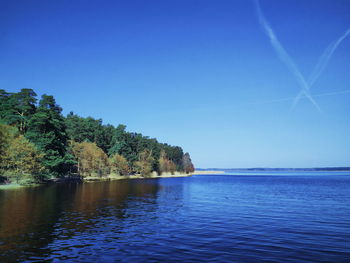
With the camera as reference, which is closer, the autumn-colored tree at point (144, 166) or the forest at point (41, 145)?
the forest at point (41, 145)

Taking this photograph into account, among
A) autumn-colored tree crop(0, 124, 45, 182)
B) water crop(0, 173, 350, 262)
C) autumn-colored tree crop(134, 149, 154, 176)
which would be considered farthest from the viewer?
autumn-colored tree crop(134, 149, 154, 176)

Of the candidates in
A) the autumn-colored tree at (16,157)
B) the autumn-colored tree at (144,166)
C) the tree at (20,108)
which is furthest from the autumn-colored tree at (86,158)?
the autumn-colored tree at (144,166)

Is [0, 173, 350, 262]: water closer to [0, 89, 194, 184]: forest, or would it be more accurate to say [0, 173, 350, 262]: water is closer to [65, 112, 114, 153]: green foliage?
[0, 89, 194, 184]: forest

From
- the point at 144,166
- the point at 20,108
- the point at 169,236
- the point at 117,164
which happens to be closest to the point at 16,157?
the point at 20,108

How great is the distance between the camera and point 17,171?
209ft

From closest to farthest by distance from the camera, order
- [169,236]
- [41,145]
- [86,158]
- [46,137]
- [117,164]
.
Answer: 1. [169,236]
2. [41,145]
3. [46,137]
4. [86,158]
5. [117,164]

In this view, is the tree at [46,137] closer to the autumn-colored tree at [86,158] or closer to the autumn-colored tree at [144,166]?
the autumn-colored tree at [86,158]

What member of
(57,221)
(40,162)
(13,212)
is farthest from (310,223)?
(40,162)

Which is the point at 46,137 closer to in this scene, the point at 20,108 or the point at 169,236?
the point at 20,108

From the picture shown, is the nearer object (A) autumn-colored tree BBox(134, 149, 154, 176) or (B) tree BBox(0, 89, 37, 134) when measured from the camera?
(B) tree BBox(0, 89, 37, 134)

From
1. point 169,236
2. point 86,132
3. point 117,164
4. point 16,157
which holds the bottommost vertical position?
point 169,236

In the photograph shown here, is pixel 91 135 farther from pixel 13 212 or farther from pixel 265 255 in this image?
pixel 265 255

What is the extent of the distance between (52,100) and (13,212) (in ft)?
265

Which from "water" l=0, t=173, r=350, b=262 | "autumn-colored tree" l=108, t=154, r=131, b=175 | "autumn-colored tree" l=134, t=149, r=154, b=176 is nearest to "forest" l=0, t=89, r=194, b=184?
"autumn-colored tree" l=108, t=154, r=131, b=175
